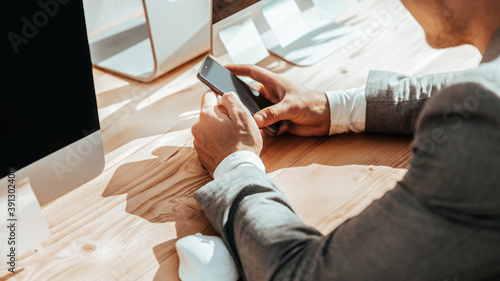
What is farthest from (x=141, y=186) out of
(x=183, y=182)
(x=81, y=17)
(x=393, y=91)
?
(x=393, y=91)

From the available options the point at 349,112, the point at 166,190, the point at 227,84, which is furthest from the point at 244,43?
the point at 166,190

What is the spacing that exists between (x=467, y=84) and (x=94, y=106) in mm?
462

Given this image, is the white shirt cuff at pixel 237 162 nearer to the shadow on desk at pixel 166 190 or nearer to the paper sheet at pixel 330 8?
the shadow on desk at pixel 166 190

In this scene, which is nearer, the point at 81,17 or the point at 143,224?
the point at 81,17

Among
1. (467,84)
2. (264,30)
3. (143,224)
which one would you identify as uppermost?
(467,84)

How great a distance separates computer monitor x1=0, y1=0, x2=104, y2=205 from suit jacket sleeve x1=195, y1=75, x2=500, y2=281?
0.29 m

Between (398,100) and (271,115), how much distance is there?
236 millimetres

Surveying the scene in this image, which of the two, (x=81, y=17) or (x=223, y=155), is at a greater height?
(x=81, y=17)

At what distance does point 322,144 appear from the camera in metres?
0.89

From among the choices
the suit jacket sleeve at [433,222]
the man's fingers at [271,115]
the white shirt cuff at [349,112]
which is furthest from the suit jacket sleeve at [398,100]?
the suit jacket sleeve at [433,222]

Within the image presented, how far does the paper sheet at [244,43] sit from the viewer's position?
40.5 inches

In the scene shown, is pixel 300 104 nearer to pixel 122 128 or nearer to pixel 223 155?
pixel 223 155
